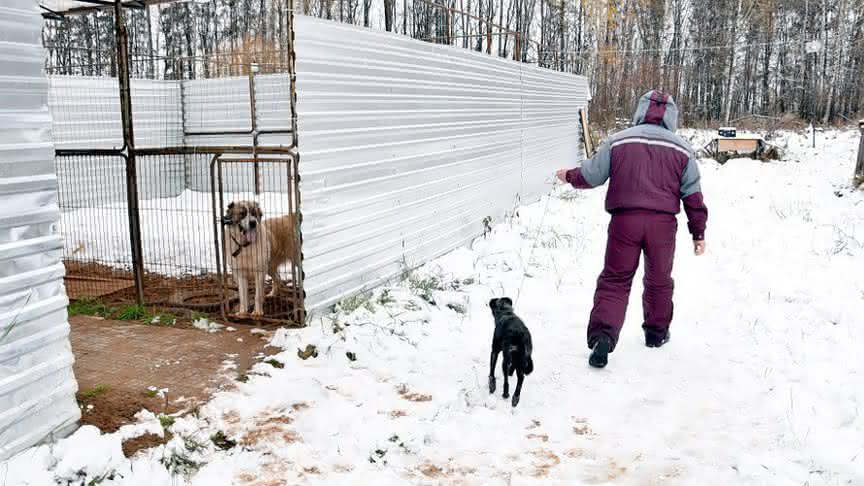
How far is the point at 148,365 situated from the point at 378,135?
8.90 feet

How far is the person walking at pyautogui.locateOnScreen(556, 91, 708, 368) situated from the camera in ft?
13.5

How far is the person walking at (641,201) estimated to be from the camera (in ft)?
13.5

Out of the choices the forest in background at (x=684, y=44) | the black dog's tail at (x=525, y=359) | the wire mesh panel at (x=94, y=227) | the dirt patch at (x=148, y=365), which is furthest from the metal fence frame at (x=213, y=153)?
the forest in background at (x=684, y=44)

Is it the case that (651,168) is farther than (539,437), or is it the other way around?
(651,168)

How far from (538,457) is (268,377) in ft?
5.83

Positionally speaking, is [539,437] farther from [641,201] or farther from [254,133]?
[254,133]

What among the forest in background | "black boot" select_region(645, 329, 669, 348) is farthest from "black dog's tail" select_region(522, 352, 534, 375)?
the forest in background

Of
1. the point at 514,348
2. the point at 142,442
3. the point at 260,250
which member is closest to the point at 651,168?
the point at 514,348

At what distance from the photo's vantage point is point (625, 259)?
418cm

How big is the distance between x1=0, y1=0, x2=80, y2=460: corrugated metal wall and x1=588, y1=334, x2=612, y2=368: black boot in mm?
3066

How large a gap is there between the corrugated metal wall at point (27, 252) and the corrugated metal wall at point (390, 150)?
1869mm

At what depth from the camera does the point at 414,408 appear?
359 cm

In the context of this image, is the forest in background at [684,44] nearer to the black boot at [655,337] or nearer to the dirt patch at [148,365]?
the black boot at [655,337]

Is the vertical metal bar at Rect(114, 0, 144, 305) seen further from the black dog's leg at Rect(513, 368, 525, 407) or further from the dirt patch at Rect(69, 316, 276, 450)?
the black dog's leg at Rect(513, 368, 525, 407)
